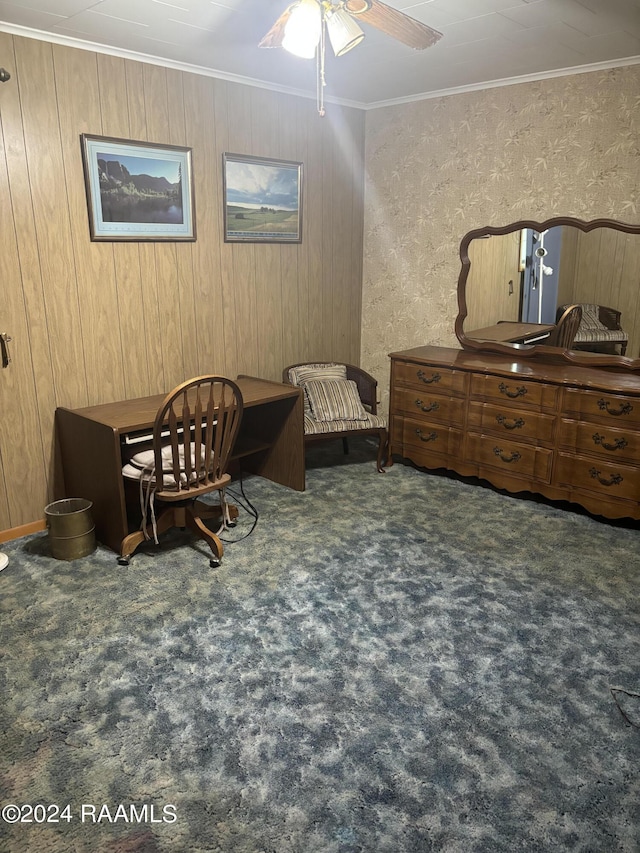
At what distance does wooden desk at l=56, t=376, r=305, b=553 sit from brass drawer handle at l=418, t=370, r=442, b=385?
0.84m

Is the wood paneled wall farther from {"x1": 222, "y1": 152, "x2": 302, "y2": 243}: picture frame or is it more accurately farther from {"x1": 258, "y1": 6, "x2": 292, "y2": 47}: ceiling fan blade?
{"x1": 258, "y1": 6, "x2": 292, "y2": 47}: ceiling fan blade

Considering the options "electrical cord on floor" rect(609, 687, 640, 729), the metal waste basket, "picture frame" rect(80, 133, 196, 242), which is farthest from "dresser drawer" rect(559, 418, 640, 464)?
the metal waste basket

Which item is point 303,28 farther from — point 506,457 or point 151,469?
point 506,457

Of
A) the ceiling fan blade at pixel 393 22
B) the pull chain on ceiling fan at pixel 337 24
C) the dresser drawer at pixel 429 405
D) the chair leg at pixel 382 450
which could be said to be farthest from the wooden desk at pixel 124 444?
the ceiling fan blade at pixel 393 22

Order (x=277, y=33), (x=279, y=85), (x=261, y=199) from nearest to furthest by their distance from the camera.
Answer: (x=277, y=33) < (x=279, y=85) < (x=261, y=199)

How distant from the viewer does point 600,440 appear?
3.45m

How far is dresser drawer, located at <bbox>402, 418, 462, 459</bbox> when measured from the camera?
163 inches

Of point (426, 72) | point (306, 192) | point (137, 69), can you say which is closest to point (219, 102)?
point (137, 69)

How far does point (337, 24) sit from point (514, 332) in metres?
2.36

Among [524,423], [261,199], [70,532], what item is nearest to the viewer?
[70,532]

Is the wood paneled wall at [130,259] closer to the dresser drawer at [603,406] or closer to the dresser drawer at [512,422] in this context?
the dresser drawer at [512,422]

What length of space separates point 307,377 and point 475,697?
266 centimetres

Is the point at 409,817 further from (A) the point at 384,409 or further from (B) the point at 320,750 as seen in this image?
(A) the point at 384,409

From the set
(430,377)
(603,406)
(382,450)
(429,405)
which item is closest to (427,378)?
(430,377)
